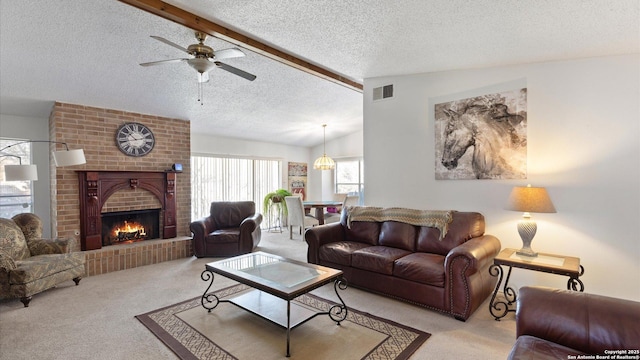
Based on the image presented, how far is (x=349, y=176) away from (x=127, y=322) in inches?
236

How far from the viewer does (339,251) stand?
3482 millimetres

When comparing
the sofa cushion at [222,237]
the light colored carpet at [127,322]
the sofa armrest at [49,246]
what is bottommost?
the light colored carpet at [127,322]

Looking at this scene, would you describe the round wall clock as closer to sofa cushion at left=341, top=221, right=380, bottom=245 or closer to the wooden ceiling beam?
the wooden ceiling beam

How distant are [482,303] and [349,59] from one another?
10.1ft

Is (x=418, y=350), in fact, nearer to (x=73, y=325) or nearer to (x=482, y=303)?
(x=482, y=303)

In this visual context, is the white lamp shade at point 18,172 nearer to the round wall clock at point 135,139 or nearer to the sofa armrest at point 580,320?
the round wall clock at point 135,139

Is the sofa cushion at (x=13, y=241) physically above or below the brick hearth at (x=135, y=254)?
above

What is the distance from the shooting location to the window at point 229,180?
249 inches

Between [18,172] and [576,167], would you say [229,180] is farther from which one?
[576,167]

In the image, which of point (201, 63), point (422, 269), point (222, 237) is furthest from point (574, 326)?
point (222, 237)

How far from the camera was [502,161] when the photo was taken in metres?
3.27

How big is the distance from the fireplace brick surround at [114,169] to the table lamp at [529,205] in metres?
4.71

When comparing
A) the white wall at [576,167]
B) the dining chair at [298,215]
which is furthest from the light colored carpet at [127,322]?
the dining chair at [298,215]

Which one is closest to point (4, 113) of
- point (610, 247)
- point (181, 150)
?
point (181, 150)
